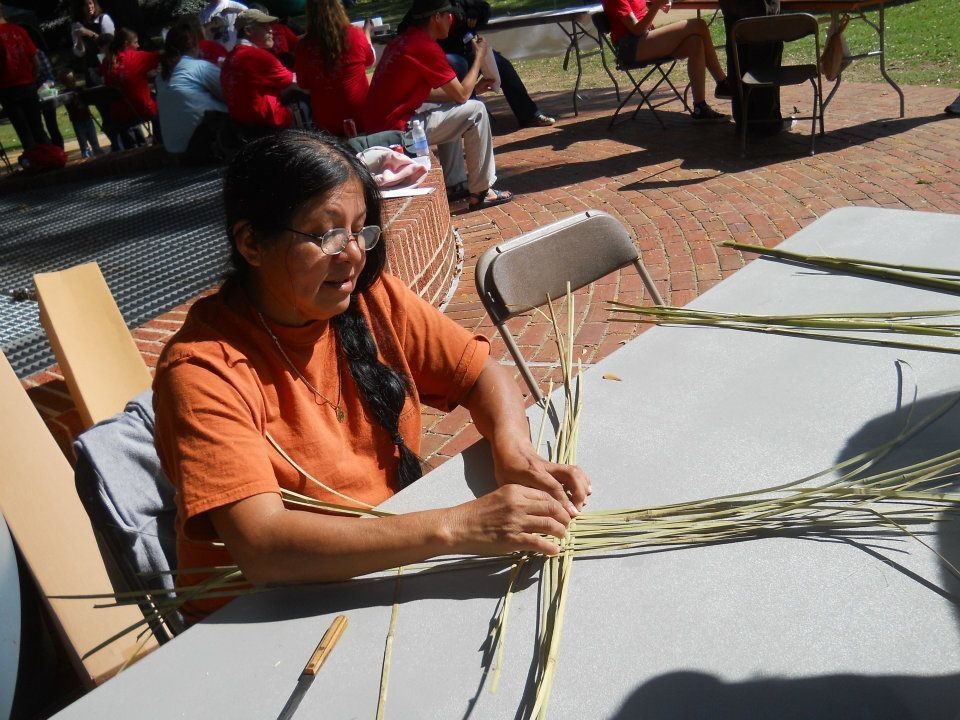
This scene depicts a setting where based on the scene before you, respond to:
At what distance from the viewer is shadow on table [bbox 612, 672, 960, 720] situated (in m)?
1.03

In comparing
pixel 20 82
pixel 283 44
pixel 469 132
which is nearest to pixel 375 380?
pixel 469 132

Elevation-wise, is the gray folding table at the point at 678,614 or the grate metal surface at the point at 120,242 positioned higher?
the gray folding table at the point at 678,614

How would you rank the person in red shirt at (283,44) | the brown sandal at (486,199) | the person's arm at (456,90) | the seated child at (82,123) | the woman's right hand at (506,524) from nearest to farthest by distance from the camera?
the woman's right hand at (506,524), the person's arm at (456,90), the brown sandal at (486,199), the person in red shirt at (283,44), the seated child at (82,123)

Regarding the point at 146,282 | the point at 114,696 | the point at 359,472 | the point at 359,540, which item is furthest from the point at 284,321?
the point at 146,282

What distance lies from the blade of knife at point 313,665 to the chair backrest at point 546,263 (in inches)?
38.6

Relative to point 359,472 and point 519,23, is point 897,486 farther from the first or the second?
point 519,23

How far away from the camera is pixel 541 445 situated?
1688 mm

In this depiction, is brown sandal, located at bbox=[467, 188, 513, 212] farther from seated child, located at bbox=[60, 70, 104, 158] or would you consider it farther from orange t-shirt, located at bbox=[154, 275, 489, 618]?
seated child, located at bbox=[60, 70, 104, 158]

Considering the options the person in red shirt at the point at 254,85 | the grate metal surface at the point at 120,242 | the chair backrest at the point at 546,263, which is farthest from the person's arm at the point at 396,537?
the person in red shirt at the point at 254,85

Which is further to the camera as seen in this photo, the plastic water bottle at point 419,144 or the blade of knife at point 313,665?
the plastic water bottle at point 419,144

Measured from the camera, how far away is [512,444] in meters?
1.62

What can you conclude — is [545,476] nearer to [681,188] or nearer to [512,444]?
[512,444]

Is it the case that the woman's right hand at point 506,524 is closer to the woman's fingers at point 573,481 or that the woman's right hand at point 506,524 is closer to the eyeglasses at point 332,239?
the woman's fingers at point 573,481

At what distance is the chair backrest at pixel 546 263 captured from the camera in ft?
7.41
